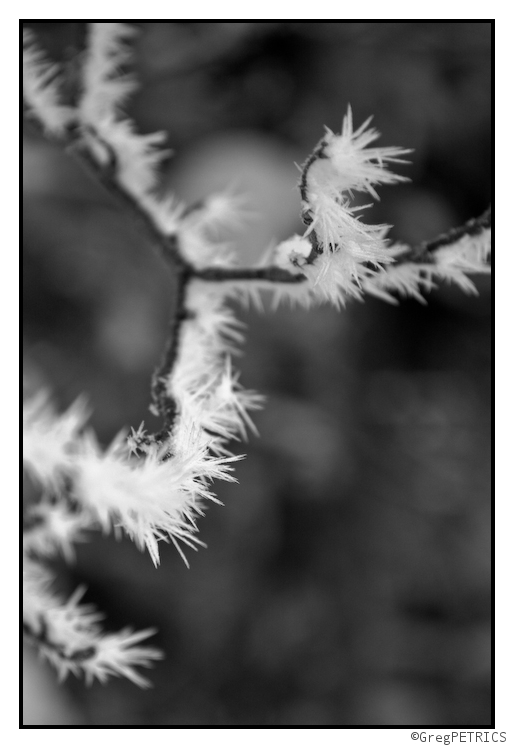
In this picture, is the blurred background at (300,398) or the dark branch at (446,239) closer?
the dark branch at (446,239)

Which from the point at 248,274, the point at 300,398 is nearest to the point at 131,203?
the point at 248,274

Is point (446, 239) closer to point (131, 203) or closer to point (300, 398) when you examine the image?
point (131, 203)

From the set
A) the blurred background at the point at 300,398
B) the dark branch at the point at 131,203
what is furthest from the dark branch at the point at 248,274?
the blurred background at the point at 300,398

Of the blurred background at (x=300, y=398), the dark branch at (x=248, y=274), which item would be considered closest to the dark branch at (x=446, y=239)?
the dark branch at (x=248, y=274)

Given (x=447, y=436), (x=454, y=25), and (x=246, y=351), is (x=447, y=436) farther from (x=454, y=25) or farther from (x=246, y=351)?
(x=454, y=25)

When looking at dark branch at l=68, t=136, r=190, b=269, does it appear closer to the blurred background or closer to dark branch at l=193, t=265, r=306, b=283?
dark branch at l=193, t=265, r=306, b=283

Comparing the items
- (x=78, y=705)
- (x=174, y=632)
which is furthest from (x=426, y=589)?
(x=78, y=705)

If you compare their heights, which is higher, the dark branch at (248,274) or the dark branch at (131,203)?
the dark branch at (131,203)

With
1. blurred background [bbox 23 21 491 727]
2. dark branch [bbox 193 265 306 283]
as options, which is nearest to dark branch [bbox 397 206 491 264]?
dark branch [bbox 193 265 306 283]

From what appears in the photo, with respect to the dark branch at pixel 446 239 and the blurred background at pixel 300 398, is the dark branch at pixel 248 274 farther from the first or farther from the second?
the blurred background at pixel 300 398
